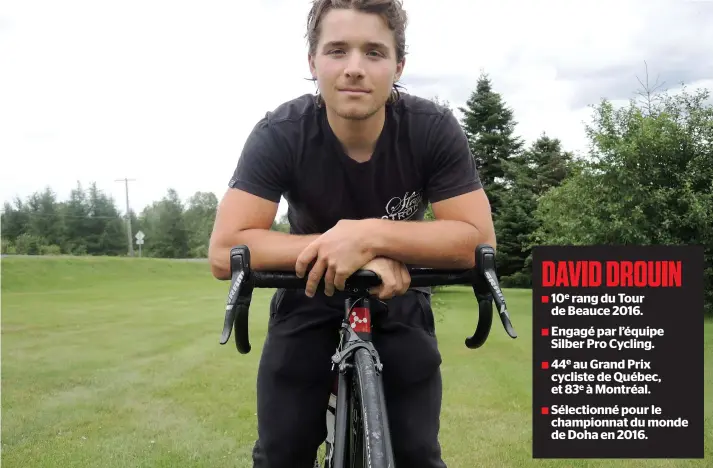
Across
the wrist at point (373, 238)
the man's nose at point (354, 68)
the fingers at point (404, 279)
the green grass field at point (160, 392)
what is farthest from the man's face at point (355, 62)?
the green grass field at point (160, 392)

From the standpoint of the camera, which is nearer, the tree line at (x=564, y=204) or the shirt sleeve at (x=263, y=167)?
the shirt sleeve at (x=263, y=167)

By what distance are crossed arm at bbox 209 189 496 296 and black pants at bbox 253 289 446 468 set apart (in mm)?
315

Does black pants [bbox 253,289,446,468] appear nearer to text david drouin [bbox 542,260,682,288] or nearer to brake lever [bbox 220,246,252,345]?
brake lever [bbox 220,246,252,345]

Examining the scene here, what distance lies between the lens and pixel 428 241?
178cm

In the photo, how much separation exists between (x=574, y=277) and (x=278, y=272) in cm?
603

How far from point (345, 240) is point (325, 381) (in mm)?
673

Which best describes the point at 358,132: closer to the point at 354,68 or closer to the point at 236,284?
the point at 354,68

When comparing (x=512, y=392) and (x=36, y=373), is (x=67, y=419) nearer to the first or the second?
(x=36, y=373)

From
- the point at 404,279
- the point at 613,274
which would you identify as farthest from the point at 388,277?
the point at 613,274

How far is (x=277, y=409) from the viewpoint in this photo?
6.71 feet

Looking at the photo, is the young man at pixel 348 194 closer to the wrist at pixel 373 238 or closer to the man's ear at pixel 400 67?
the man's ear at pixel 400 67

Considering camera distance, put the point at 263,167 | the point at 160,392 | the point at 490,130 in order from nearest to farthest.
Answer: the point at 263,167 < the point at 160,392 < the point at 490,130

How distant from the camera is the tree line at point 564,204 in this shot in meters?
21.3

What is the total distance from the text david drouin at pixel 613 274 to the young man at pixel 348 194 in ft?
16.2
